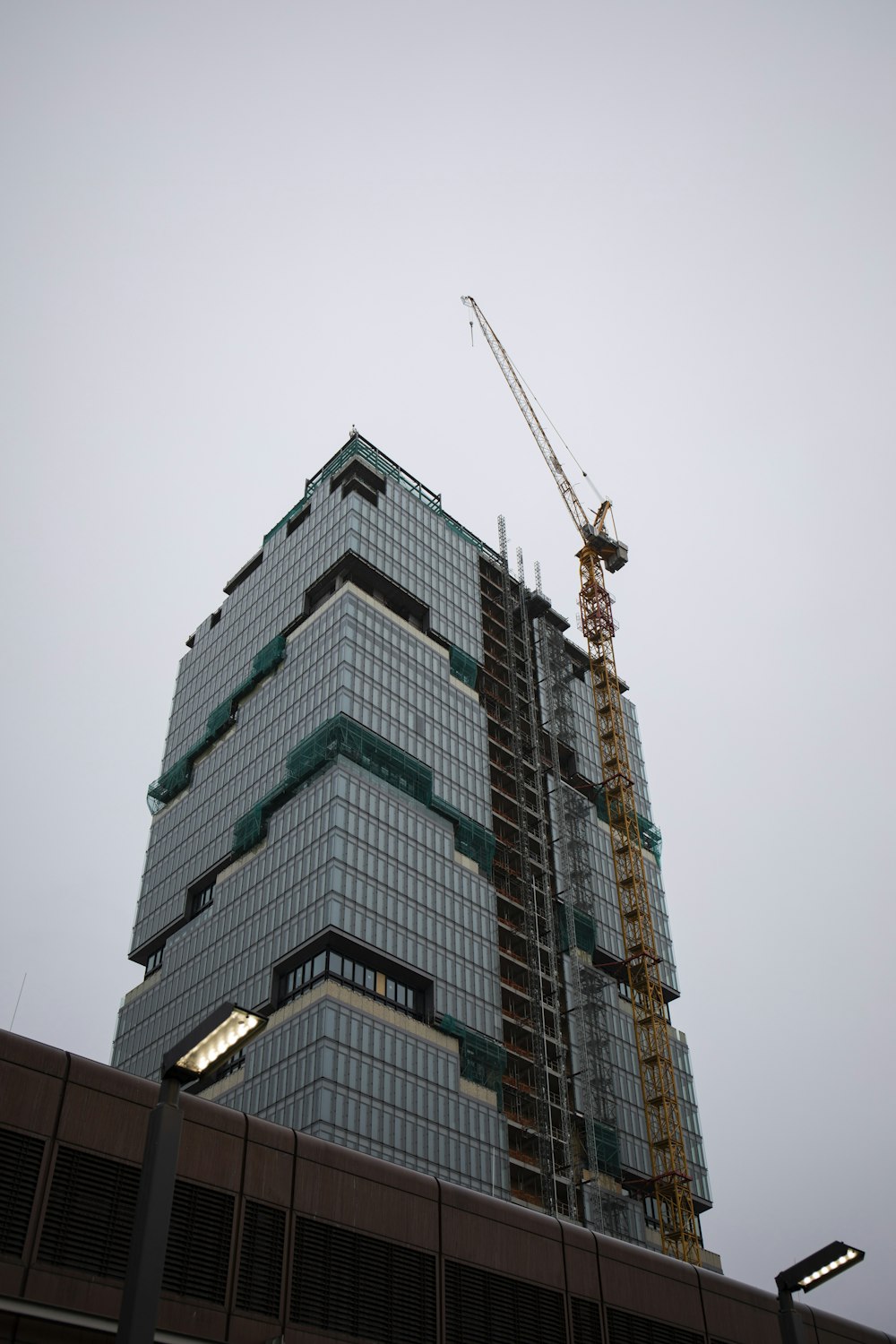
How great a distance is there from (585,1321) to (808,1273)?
19.6 m

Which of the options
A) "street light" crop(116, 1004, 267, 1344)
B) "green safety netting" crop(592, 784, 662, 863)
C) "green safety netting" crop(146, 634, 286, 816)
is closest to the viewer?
"street light" crop(116, 1004, 267, 1344)

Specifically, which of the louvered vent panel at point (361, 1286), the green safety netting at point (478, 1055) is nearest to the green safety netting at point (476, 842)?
the green safety netting at point (478, 1055)

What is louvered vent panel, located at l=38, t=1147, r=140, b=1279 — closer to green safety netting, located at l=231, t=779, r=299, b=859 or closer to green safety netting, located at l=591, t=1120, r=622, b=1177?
green safety netting, located at l=231, t=779, r=299, b=859

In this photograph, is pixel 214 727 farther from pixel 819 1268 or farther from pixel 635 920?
pixel 819 1268

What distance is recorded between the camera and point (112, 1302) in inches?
1243

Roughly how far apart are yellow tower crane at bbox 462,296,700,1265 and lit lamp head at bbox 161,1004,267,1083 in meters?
95.6

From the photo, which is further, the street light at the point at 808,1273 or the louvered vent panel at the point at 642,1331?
the louvered vent panel at the point at 642,1331

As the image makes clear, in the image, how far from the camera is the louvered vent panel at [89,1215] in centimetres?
3141

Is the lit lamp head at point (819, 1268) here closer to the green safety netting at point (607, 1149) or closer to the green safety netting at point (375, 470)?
the green safety netting at point (607, 1149)

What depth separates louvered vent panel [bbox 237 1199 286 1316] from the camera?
112 ft

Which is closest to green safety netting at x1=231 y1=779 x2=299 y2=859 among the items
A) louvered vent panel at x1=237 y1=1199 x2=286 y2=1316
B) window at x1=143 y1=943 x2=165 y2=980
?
window at x1=143 y1=943 x2=165 y2=980

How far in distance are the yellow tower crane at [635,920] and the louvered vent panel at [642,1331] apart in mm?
59443

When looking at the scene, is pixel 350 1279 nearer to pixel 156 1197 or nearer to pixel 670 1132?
pixel 156 1197

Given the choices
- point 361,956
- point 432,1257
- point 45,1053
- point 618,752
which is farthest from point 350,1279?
point 618,752
